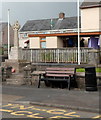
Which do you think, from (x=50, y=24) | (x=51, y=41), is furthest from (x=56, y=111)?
(x=50, y=24)

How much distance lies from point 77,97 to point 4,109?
3.20 metres

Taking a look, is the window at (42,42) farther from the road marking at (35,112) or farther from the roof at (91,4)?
the road marking at (35,112)

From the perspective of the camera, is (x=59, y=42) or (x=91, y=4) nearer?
(x=59, y=42)

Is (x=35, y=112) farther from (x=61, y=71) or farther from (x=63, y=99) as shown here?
(x=61, y=71)

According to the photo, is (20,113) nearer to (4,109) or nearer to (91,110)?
(4,109)

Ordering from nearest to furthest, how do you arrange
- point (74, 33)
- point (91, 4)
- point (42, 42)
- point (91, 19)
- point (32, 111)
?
point (32, 111), point (74, 33), point (42, 42), point (91, 19), point (91, 4)

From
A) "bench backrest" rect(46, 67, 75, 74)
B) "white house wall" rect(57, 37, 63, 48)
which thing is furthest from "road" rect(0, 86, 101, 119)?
"white house wall" rect(57, 37, 63, 48)

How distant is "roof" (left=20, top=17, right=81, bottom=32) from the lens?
38656 millimetres

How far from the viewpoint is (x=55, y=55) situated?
1886 centimetres

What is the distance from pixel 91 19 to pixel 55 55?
10000 mm

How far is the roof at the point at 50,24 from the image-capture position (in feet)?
127

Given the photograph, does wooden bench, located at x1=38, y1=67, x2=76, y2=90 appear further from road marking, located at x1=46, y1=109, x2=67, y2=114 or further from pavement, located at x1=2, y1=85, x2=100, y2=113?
road marking, located at x1=46, y1=109, x2=67, y2=114

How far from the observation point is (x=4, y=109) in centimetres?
879

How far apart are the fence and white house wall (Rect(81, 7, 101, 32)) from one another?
908 centimetres
